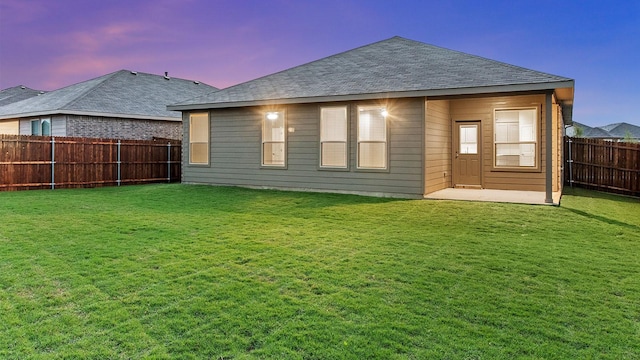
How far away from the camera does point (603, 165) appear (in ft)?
41.3

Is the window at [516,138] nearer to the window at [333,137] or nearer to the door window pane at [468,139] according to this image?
the door window pane at [468,139]

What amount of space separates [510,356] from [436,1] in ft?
79.5

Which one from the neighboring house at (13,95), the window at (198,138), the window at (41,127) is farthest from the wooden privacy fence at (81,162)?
the neighboring house at (13,95)

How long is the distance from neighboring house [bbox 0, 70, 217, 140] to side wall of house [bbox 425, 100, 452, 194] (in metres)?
12.3

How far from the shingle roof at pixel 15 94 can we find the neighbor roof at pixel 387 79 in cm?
1790

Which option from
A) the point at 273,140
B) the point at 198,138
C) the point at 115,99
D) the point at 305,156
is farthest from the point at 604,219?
the point at 115,99

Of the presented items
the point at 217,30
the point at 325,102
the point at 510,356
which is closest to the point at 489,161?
the point at 325,102

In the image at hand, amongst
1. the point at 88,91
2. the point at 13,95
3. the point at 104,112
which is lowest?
the point at 104,112

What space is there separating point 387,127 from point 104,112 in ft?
39.4

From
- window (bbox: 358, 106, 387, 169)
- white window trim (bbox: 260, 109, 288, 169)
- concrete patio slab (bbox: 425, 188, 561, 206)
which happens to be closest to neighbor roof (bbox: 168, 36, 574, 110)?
white window trim (bbox: 260, 109, 288, 169)

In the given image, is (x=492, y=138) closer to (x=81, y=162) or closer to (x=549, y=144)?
(x=549, y=144)

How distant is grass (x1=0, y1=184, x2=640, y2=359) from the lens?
112 inches

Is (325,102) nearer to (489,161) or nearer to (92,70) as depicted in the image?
(489,161)

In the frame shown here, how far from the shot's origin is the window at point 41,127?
17.2 metres
